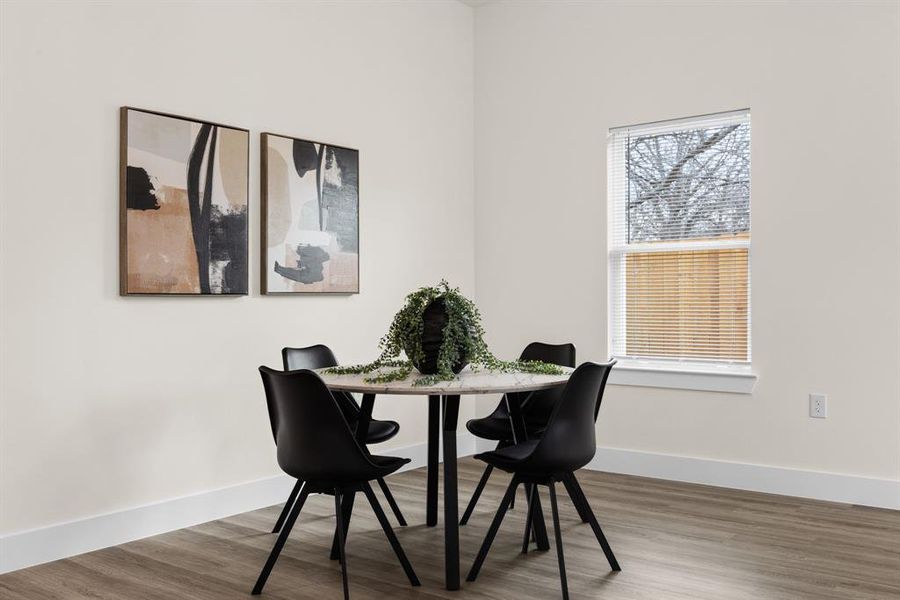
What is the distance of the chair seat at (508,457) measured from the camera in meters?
2.99

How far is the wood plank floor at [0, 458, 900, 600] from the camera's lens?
2939 mm

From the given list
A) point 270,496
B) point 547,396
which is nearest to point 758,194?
point 547,396

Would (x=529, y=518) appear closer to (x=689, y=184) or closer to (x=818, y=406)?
(x=818, y=406)

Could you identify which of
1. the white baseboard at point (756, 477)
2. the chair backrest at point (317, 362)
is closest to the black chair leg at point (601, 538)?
the chair backrest at point (317, 362)

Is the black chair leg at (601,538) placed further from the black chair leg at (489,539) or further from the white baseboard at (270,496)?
the white baseboard at (270,496)

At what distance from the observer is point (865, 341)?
4.12 metres

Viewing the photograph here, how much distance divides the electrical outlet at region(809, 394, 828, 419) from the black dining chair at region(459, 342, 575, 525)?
4.34ft

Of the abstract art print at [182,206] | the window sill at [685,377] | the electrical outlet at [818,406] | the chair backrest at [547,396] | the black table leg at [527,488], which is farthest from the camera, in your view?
the window sill at [685,377]

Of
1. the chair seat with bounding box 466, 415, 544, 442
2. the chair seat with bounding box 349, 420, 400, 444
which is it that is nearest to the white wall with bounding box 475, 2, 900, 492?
the chair seat with bounding box 466, 415, 544, 442

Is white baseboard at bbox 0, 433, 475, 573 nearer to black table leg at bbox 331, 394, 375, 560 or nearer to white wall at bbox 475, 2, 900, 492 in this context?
black table leg at bbox 331, 394, 375, 560

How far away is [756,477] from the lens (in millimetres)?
4434

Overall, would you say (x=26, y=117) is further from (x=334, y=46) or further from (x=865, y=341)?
(x=865, y=341)

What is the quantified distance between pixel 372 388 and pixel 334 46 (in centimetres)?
246

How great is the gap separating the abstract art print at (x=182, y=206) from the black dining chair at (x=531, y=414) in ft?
4.48
